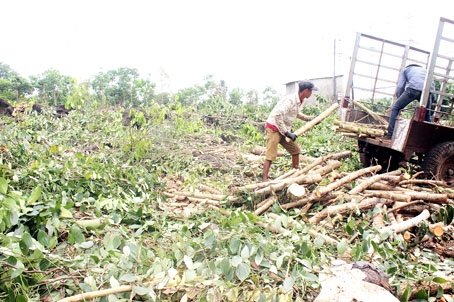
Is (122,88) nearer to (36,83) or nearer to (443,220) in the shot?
(36,83)

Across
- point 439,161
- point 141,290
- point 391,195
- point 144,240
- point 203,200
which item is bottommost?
point 203,200

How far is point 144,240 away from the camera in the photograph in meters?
2.52

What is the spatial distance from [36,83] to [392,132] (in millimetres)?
14215

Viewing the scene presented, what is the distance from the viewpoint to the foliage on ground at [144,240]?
1896mm

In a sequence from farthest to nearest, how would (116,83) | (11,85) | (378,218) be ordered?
1. (116,83)
2. (11,85)
3. (378,218)

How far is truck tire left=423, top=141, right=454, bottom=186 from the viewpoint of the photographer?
15.7ft

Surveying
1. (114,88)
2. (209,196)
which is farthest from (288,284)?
(114,88)

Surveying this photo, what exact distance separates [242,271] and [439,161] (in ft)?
13.4

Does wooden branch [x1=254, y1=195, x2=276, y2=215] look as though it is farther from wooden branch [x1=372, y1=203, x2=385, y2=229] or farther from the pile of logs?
wooden branch [x1=372, y1=203, x2=385, y2=229]

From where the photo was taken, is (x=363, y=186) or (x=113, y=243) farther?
(x=363, y=186)

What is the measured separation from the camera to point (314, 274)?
2170mm

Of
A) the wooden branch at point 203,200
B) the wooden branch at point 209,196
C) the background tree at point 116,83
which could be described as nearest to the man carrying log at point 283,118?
the wooden branch at point 209,196

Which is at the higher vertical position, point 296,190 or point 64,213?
point 296,190

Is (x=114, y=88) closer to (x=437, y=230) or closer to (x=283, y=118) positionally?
(x=283, y=118)
